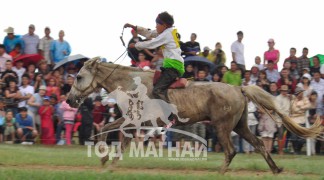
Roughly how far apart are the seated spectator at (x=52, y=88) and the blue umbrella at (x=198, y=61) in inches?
147

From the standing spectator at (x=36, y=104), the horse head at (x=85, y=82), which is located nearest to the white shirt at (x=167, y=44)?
the horse head at (x=85, y=82)

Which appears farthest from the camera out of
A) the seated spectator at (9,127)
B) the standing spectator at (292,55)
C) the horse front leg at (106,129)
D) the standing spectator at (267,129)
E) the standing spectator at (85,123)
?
the standing spectator at (292,55)

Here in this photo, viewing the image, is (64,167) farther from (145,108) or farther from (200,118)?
(200,118)

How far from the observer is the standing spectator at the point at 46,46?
2034 centimetres

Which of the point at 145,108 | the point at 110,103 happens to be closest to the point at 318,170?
the point at 145,108

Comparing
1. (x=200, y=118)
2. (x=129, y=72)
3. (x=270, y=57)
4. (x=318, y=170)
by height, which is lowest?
(x=318, y=170)

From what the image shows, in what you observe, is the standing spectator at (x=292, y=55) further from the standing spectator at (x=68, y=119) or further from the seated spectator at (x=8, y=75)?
the seated spectator at (x=8, y=75)

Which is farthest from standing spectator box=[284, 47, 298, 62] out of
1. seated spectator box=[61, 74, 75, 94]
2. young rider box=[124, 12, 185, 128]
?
young rider box=[124, 12, 185, 128]

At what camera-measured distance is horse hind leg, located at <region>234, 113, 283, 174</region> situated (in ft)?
39.8

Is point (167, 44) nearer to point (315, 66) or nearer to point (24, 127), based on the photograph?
point (24, 127)

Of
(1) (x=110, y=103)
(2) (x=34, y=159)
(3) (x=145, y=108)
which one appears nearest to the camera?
(3) (x=145, y=108)

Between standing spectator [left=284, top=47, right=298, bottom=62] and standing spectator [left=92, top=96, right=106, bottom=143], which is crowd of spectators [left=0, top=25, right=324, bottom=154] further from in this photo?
standing spectator [left=284, top=47, right=298, bottom=62]

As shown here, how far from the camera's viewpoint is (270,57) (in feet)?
69.5

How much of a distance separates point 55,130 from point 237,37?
20.8 ft
